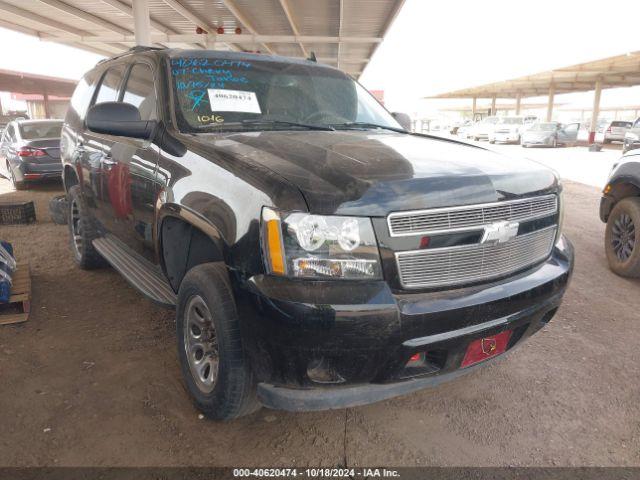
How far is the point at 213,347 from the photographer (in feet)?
7.93

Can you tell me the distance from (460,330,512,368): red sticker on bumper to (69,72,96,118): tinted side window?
12.9 feet

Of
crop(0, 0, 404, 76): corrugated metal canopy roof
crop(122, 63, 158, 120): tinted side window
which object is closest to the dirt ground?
crop(122, 63, 158, 120): tinted side window

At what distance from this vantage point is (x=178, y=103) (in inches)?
113

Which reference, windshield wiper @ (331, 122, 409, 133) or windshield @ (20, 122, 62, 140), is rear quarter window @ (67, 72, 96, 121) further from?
windshield @ (20, 122, 62, 140)

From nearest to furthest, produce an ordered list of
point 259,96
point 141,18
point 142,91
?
point 259,96
point 142,91
point 141,18

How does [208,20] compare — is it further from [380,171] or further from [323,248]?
[323,248]

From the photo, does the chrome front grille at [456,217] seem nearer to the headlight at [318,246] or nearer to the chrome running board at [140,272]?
the headlight at [318,246]

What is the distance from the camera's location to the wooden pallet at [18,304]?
3.59 meters

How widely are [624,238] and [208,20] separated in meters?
13.0

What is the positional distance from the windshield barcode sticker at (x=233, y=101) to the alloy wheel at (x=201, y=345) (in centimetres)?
126

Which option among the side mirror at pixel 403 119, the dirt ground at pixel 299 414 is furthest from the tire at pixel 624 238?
the side mirror at pixel 403 119

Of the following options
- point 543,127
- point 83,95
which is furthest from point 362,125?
point 543,127

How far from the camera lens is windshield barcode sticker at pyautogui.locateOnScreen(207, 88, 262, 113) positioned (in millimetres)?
2967

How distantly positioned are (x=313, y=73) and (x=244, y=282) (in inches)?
88.7
